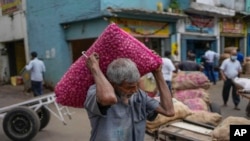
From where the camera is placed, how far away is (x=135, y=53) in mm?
2047

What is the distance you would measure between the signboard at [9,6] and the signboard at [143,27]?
520 centimetres

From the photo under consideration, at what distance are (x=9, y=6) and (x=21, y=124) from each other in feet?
30.2

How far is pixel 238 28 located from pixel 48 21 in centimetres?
956

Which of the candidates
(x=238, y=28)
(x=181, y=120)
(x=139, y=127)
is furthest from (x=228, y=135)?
(x=238, y=28)

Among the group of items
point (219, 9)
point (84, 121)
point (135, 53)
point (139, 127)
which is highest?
point (219, 9)

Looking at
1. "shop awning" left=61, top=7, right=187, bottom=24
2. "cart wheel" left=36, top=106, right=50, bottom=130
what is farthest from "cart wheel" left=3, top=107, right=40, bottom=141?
"shop awning" left=61, top=7, right=187, bottom=24

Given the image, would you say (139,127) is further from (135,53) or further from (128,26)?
(128,26)

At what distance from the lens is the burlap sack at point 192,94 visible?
567 cm

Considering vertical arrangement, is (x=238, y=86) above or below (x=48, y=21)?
below

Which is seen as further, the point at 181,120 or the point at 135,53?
the point at 181,120

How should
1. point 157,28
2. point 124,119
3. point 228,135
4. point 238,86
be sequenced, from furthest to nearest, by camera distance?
point 157,28
point 238,86
point 228,135
point 124,119

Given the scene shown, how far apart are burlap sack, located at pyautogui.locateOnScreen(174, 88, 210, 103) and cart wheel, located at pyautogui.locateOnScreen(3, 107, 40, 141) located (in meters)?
2.59

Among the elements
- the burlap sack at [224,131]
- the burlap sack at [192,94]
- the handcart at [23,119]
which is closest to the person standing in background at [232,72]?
the burlap sack at [192,94]

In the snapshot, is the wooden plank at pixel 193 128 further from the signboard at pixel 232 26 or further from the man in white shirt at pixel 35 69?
the signboard at pixel 232 26
